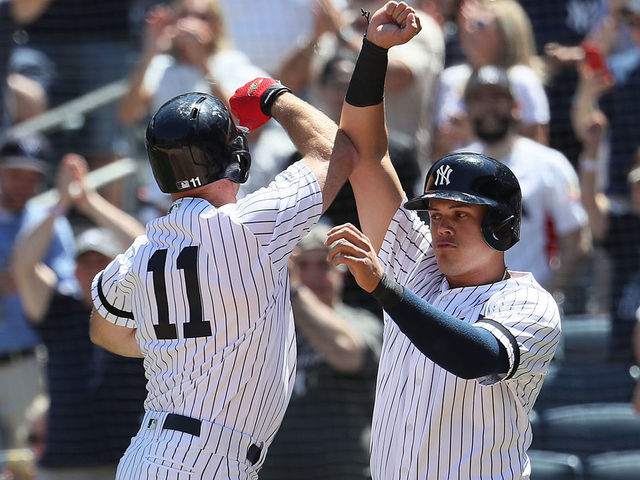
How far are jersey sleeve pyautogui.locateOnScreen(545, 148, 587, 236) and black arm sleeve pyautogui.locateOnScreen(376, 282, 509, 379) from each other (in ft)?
9.07

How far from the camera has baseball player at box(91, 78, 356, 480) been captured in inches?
102

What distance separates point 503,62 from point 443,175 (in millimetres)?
2843

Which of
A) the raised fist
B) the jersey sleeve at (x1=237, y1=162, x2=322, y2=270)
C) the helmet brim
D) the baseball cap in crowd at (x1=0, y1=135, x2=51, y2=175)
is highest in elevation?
the baseball cap in crowd at (x1=0, y1=135, x2=51, y2=175)

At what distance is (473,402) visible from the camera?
8.72 ft

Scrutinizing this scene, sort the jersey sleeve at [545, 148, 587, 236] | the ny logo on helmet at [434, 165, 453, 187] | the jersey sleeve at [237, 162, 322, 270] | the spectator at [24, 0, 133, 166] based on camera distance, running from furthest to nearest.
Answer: the spectator at [24, 0, 133, 166] < the jersey sleeve at [545, 148, 587, 236] < the ny logo on helmet at [434, 165, 453, 187] < the jersey sleeve at [237, 162, 322, 270]

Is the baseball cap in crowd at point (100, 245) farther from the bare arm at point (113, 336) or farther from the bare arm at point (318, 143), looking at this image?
the bare arm at point (318, 143)

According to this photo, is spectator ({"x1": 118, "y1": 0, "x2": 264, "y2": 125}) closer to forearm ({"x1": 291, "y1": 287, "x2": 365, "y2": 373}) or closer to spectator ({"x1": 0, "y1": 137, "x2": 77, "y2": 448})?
spectator ({"x1": 0, "y1": 137, "x2": 77, "y2": 448})

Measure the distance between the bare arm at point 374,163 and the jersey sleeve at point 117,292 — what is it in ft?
2.12

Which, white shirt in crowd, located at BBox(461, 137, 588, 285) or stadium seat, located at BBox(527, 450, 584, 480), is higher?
white shirt in crowd, located at BBox(461, 137, 588, 285)

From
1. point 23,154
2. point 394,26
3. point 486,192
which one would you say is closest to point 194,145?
point 394,26

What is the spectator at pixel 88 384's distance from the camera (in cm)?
511

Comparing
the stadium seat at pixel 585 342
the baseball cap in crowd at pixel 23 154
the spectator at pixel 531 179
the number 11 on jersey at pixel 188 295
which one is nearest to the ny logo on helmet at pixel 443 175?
the number 11 on jersey at pixel 188 295

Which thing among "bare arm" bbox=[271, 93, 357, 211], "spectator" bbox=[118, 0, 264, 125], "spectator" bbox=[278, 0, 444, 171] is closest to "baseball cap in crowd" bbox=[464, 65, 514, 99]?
"spectator" bbox=[278, 0, 444, 171]

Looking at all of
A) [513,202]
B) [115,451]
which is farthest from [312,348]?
[513,202]
